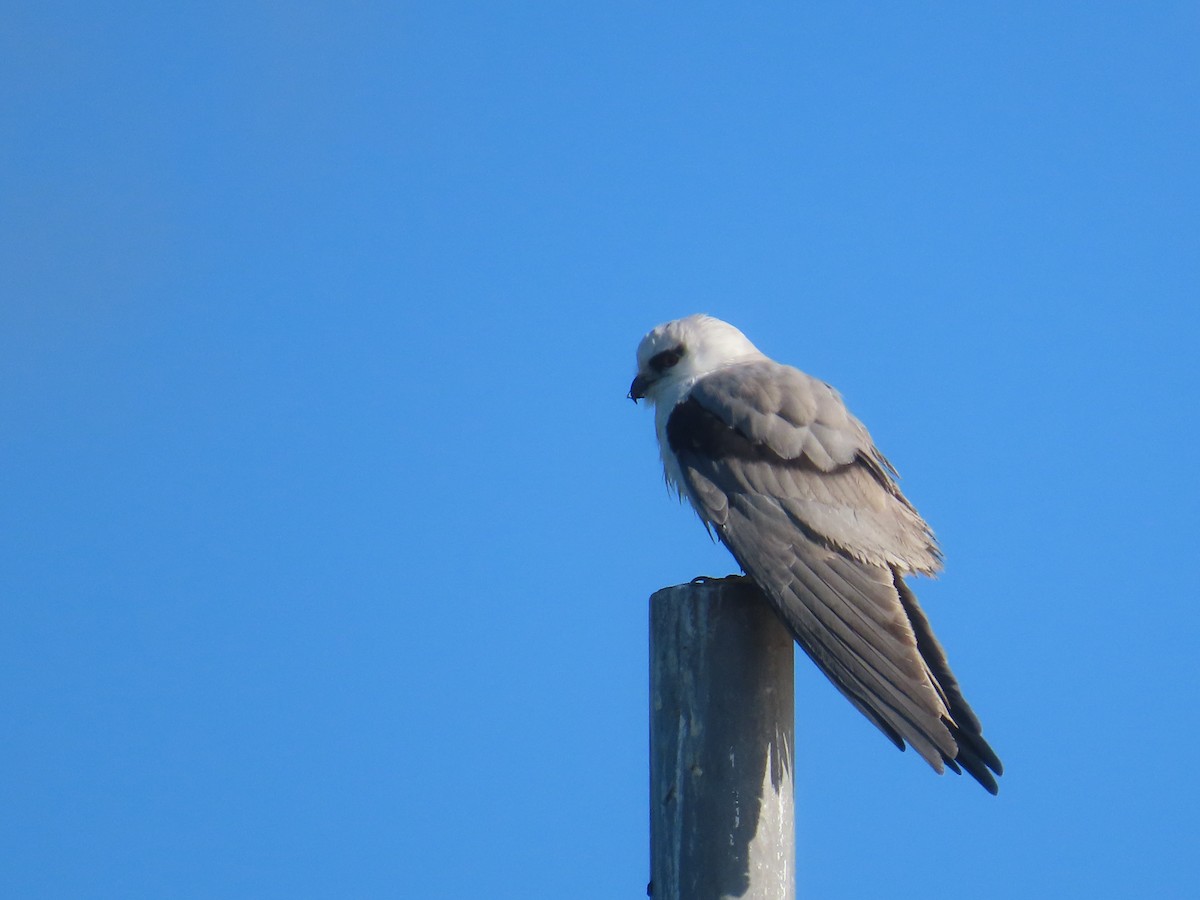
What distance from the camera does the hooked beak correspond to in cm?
675

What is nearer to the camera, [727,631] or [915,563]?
[727,631]

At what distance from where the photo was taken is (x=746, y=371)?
6.07m

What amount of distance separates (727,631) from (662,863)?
2.29 ft

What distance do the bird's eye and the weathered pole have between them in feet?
8.39

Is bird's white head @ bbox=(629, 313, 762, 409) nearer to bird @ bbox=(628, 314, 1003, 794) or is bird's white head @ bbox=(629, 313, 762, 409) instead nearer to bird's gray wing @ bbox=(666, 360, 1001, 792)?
bird @ bbox=(628, 314, 1003, 794)

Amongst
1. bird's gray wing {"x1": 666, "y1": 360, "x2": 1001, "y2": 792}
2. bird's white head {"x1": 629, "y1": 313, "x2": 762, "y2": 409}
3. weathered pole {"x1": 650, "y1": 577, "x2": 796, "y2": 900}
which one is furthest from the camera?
bird's white head {"x1": 629, "y1": 313, "x2": 762, "y2": 409}

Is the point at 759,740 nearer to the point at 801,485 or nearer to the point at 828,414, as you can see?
the point at 801,485

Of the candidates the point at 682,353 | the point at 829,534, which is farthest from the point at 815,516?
the point at 682,353

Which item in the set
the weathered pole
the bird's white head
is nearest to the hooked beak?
the bird's white head

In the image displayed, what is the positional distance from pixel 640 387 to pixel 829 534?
1814mm

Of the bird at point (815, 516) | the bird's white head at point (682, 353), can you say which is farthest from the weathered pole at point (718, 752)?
the bird's white head at point (682, 353)

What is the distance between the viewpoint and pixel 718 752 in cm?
388

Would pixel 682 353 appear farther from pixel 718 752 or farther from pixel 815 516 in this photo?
pixel 718 752

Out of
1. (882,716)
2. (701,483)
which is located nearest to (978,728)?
(882,716)
